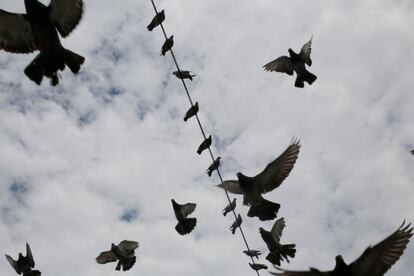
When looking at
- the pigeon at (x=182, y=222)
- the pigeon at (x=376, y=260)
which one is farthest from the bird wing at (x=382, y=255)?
the pigeon at (x=182, y=222)

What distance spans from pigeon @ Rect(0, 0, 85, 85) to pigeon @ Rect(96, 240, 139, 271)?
530 cm

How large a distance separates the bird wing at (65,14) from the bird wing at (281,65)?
5825mm

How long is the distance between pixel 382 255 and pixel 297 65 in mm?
5336

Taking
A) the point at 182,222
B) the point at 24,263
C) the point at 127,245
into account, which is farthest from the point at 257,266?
the point at 127,245

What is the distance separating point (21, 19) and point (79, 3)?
907 mm

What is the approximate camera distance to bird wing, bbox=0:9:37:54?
25.3ft

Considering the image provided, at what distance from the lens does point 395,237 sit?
24.9ft

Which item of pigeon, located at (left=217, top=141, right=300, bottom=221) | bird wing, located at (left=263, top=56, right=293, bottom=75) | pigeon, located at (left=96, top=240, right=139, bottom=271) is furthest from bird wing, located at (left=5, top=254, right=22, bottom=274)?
bird wing, located at (left=263, top=56, right=293, bottom=75)

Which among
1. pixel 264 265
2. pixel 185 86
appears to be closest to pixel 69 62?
pixel 185 86

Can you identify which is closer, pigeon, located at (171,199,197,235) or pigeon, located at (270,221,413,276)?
pigeon, located at (270,221,413,276)

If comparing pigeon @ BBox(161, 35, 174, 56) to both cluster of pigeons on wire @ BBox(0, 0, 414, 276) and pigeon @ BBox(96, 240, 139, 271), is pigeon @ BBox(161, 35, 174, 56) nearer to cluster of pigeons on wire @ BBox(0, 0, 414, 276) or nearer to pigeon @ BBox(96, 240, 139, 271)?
cluster of pigeons on wire @ BBox(0, 0, 414, 276)

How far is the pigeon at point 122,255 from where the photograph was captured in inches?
439

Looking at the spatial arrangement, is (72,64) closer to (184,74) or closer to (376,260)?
(184,74)

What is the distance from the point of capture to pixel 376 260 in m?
7.73
